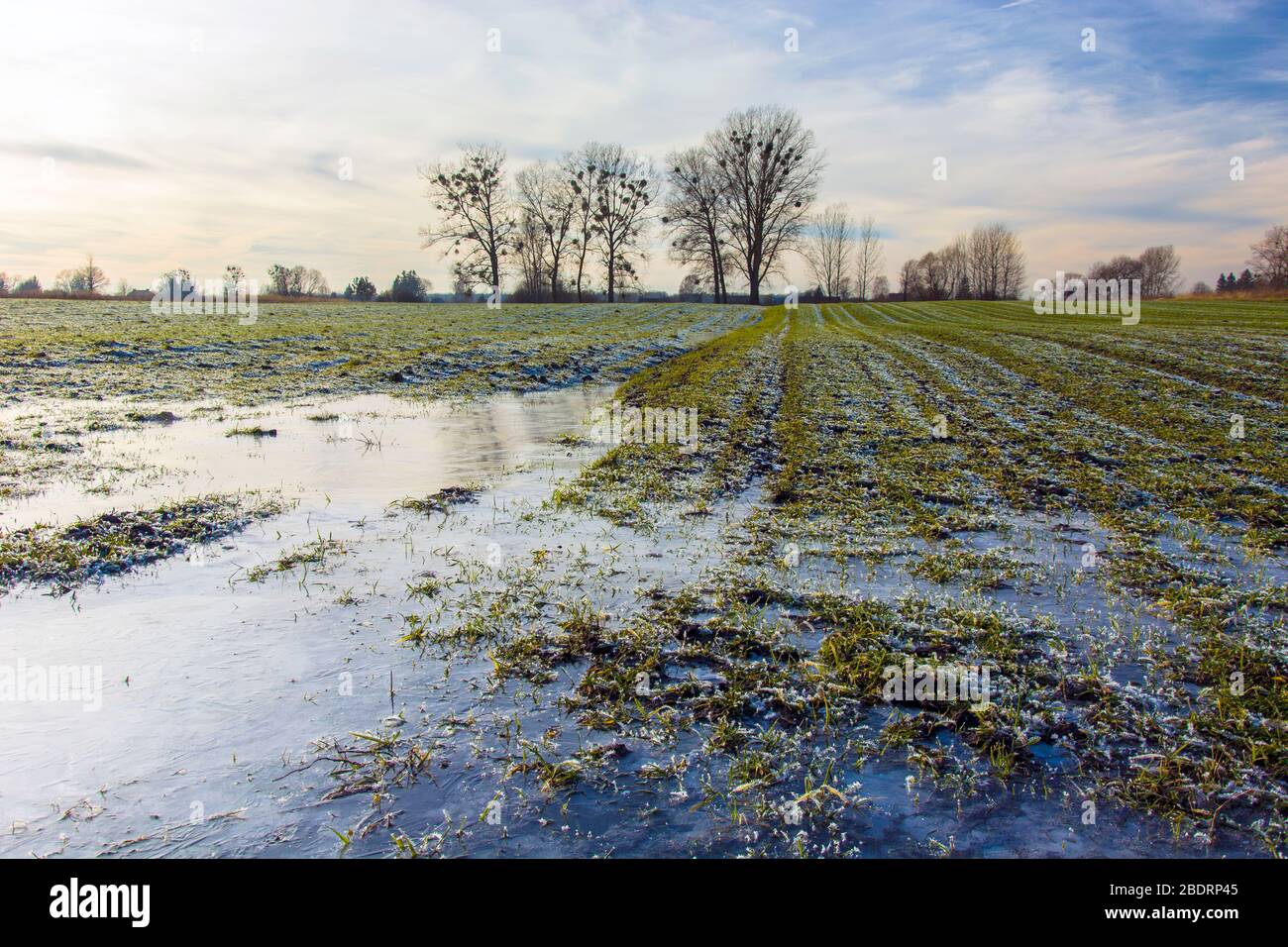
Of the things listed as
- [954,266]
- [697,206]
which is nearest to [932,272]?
[954,266]

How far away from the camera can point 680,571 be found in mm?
4746

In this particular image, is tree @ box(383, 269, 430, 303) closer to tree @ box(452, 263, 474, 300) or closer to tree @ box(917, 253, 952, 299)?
tree @ box(452, 263, 474, 300)

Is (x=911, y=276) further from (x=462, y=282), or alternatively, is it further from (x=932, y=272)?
(x=462, y=282)

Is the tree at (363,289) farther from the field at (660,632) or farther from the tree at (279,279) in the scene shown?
the field at (660,632)

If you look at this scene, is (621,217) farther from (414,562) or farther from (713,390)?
(414,562)

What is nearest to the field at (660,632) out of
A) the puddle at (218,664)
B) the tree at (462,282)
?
A: the puddle at (218,664)

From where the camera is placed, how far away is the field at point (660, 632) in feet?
8.13

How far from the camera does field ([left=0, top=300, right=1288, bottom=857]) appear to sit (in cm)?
248

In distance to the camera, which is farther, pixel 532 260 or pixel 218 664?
pixel 532 260

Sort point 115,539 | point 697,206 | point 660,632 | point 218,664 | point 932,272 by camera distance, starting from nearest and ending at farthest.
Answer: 1. point 218,664
2. point 660,632
3. point 115,539
4. point 697,206
5. point 932,272

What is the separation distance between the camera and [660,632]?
12.6 ft

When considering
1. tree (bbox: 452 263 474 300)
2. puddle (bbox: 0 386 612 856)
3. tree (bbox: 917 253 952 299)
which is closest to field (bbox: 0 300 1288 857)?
puddle (bbox: 0 386 612 856)
